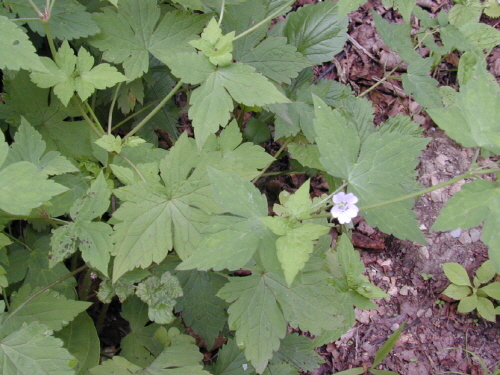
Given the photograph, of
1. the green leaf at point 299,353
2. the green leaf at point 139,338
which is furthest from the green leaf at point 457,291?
the green leaf at point 139,338

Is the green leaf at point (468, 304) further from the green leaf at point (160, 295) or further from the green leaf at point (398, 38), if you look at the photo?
the green leaf at point (160, 295)

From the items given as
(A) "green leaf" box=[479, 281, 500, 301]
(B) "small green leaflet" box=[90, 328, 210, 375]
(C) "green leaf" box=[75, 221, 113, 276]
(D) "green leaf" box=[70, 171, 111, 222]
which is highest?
(D) "green leaf" box=[70, 171, 111, 222]

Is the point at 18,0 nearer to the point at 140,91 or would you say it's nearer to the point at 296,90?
the point at 140,91

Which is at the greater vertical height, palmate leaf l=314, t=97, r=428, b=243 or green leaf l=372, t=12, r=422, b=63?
green leaf l=372, t=12, r=422, b=63

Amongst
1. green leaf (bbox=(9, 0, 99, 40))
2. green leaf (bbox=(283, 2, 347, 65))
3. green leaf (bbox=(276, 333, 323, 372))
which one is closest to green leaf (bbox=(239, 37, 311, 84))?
green leaf (bbox=(283, 2, 347, 65))

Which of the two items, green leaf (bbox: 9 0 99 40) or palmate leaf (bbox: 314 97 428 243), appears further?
green leaf (bbox: 9 0 99 40)

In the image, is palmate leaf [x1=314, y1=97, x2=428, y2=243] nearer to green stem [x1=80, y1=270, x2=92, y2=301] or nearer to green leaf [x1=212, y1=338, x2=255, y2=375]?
green leaf [x1=212, y1=338, x2=255, y2=375]
